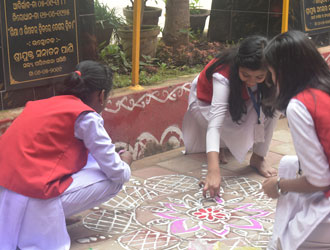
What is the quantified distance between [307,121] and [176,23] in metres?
3.25

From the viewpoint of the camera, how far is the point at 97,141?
2.74 m

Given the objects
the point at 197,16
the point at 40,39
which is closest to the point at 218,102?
the point at 40,39

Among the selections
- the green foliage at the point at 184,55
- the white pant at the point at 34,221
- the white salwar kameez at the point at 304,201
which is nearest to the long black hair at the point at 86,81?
the white pant at the point at 34,221

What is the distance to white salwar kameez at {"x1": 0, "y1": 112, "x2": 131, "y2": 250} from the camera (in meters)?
2.69

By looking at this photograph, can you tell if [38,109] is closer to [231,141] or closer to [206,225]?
[206,225]

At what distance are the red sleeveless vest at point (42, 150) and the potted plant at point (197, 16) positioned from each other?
10.4 feet

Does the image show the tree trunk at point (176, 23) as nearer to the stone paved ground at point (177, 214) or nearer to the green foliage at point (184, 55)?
the green foliage at point (184, 55)

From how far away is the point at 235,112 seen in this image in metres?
3.79

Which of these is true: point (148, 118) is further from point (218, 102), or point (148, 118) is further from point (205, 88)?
point (218, 102)

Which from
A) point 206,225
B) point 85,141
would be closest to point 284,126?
point 206,225

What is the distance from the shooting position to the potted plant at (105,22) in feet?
15.7

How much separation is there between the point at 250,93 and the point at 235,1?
7.04 feet

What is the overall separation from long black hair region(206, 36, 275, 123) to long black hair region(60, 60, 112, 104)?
1.03 m

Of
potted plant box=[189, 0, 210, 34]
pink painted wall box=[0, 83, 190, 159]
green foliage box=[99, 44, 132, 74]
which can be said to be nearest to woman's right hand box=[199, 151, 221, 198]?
pink painted wall box=[0, 83, 190, 159]
